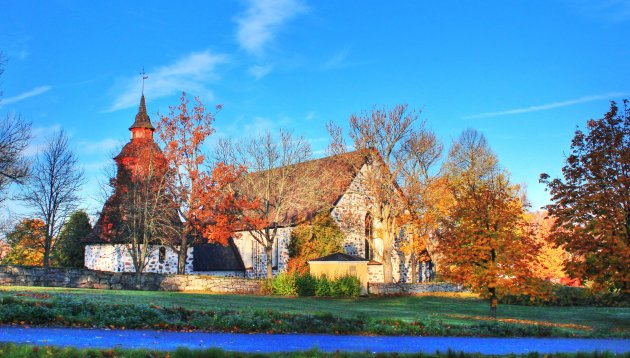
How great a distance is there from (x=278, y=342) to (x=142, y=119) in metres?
38.6

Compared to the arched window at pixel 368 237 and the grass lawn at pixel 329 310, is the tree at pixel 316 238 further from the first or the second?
the grass lawn at pixel 329 310

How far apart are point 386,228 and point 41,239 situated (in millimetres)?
25223

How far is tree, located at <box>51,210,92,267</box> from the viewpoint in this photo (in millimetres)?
42059

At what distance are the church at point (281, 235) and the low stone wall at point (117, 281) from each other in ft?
18.9

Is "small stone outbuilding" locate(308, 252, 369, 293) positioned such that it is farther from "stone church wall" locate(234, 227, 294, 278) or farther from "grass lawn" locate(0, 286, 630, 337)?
"stone church wall" locate(234, 227, 294, 278)

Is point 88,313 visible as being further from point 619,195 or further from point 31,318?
point 619,195

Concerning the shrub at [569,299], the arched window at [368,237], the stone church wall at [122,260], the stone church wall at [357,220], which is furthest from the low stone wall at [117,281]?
the shrub at [569,299]

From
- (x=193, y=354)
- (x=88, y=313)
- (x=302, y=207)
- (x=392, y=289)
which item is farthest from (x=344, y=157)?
(x=193, y=354)

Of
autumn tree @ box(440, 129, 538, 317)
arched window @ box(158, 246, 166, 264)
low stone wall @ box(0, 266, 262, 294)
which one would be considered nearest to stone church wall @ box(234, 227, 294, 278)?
arched window @ box(158, 246, 166, 264)

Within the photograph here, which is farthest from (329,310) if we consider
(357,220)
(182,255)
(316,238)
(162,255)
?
(162,255)

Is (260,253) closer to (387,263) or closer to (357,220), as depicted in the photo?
(357,220)

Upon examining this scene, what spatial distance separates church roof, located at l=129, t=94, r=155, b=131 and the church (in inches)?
204

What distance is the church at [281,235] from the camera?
1506 inches

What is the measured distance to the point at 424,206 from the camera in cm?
3909
